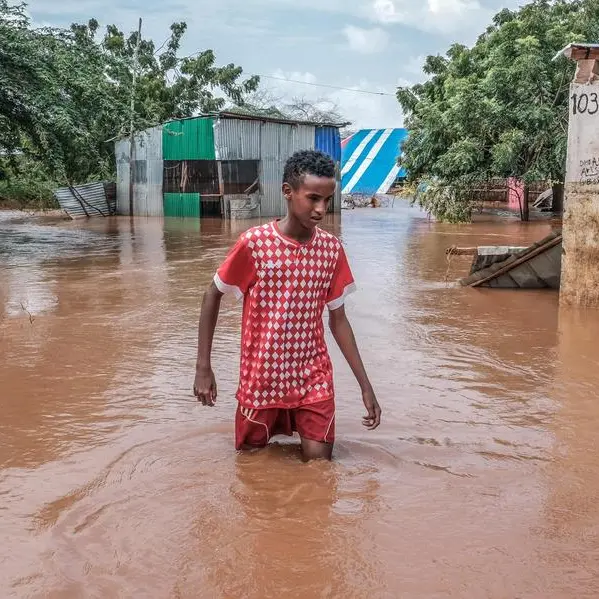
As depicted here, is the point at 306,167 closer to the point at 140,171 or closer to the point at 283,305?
the point at 283,305

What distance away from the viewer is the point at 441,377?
534 centimetres

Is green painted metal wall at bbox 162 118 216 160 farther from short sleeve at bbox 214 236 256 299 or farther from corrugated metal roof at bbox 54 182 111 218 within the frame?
short sleeve at bbox 214 236 256 299

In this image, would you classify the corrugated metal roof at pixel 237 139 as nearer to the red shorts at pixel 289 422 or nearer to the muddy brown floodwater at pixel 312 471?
the muddy brown floodwater at pixel 312 471

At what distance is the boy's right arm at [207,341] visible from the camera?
3.19 meters

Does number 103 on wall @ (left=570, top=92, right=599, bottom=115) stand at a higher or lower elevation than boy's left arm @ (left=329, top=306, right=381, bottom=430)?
higher

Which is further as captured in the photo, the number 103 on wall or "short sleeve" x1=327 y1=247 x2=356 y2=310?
the number 103 on wall

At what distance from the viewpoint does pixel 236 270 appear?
3139 mm

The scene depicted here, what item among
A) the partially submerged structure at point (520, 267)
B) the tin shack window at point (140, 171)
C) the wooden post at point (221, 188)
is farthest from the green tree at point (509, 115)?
the tin shack window at point (140, 171)

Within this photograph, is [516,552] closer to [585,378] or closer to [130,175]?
[585,378]

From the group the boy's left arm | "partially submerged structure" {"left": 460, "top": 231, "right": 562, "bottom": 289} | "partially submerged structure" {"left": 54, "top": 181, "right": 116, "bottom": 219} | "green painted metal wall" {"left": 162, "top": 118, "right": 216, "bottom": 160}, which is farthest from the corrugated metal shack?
the boy's left arm

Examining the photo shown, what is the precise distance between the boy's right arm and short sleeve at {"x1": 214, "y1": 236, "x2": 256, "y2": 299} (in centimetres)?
5

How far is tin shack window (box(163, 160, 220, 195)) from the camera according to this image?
24688 mm

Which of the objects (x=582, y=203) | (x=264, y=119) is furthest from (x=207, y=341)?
(x=264, y=119)

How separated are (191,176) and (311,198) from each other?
74.2 ft
